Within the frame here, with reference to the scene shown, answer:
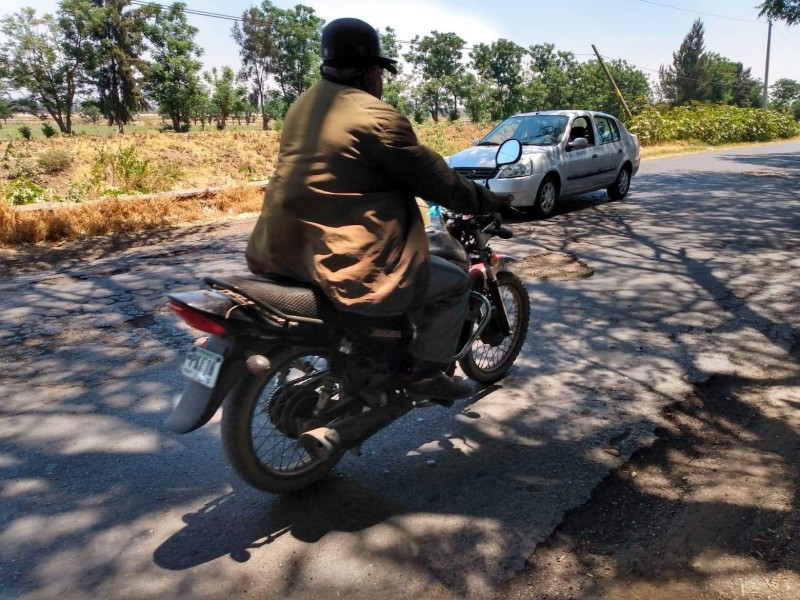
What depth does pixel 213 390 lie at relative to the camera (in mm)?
2699

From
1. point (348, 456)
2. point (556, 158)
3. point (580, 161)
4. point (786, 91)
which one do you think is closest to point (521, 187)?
point (556, 158)

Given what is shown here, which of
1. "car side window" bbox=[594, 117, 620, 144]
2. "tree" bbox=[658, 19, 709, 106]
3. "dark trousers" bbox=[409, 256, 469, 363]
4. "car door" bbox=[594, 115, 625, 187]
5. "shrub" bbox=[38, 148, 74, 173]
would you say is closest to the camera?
"dark trousers" bbox=[409, 256, 469, 363]

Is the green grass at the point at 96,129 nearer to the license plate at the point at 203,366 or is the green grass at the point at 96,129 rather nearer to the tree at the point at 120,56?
the tree at the point at 120,56

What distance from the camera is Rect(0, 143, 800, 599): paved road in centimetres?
266

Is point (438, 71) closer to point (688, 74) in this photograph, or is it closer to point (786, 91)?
point (688, 74)

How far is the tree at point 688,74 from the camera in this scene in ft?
333

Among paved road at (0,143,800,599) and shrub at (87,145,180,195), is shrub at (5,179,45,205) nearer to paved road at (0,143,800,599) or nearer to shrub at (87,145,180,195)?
shrub at (87,145,180,195)

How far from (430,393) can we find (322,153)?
1.30 m

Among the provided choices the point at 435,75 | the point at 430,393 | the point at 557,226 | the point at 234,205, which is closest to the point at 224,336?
the point at 430,393

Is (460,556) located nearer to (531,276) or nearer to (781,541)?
(781,541)

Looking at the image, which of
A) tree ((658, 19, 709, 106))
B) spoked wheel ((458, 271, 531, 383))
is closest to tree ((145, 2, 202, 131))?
spoked wheel ((458, 271, 531, 383))

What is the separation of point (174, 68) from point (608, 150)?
2095 inches

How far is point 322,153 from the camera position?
9.00 feet

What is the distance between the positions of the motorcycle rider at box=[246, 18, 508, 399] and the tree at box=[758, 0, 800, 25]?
27919mm
